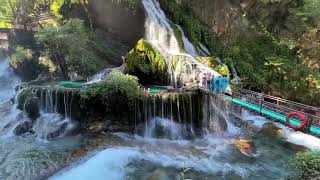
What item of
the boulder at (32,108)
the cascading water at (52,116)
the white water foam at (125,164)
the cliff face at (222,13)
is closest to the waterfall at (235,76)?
the cliff face at (222,13)

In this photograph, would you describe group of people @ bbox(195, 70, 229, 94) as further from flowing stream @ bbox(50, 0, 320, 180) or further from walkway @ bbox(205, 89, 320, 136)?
flowing stream @ bbox(50, 0, 320, 180)

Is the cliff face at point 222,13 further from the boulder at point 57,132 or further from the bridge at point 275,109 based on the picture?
the boulder at point 57,132

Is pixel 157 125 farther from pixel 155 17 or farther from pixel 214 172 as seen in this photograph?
pixel 155 17

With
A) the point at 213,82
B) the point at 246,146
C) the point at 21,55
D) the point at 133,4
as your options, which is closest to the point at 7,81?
the point at 21,55

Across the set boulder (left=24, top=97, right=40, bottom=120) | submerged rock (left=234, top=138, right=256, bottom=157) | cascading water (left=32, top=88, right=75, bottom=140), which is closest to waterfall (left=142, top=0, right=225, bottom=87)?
submerged rock (left=234, top=138, right=256, bottom=157)

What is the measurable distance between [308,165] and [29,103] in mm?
15000

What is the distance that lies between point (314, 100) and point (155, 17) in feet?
43.4

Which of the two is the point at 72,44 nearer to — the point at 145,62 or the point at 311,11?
the point at 145,62

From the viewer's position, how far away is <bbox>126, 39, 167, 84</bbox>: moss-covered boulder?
20.8 metres

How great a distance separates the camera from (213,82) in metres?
18.2

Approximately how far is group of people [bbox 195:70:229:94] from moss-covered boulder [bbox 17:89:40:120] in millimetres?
9508

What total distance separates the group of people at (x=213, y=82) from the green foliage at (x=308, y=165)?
349 inches

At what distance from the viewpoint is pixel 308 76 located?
24188 millimetres

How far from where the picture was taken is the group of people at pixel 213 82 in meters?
18.3
